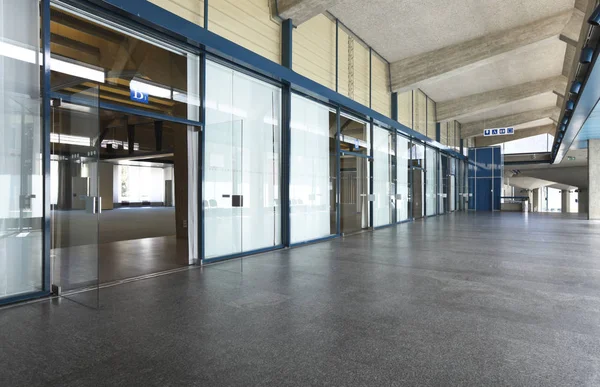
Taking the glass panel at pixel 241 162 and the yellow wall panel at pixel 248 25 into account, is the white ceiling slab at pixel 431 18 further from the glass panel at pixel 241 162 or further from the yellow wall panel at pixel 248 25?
the glass panel at pixel 241 162

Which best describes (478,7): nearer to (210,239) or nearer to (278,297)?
(210,239)

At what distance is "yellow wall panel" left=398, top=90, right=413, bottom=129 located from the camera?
15929 mm

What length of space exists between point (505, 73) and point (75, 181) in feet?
57.1

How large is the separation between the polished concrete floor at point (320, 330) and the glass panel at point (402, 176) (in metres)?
9.64

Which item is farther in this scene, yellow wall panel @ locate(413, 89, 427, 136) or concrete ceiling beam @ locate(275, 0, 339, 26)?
yellow wall panel @ locate(413, 89, 427, 136)

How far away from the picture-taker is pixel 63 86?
4770mm

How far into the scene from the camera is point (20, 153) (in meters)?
4.42

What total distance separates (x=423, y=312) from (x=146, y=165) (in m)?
33.6

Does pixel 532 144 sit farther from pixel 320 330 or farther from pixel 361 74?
pixel 320 330

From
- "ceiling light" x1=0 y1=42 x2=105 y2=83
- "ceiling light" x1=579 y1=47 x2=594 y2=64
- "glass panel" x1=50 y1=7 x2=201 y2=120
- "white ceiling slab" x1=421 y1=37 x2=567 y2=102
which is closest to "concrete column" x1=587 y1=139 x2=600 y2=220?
"white ceiling slab" x1=421 y1=37 x2=567 y2=102

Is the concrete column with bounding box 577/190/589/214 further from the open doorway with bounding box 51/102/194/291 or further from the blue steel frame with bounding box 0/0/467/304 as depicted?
the open doorway with bounding box 51/102/194/291

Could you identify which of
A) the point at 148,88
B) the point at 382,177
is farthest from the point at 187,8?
the point at 382,177

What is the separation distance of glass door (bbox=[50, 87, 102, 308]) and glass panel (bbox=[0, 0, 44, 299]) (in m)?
0.22

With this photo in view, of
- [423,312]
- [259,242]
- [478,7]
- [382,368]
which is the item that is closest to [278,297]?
[423,312]
